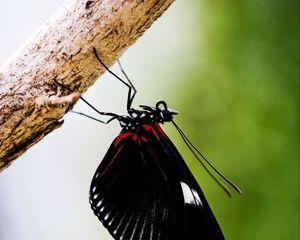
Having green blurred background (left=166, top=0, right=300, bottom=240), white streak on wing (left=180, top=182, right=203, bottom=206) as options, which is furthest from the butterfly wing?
green blurred background (left=166, top=0, right=300, bottom=240)

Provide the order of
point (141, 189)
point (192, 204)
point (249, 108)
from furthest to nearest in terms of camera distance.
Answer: point (249, 108) → point (141, 189) → point (192, 204)

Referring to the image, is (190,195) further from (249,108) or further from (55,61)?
(249,108)

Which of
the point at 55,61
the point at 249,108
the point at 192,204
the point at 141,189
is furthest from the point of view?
the point at 249,108

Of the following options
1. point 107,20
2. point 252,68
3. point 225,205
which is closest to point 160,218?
point 107,20

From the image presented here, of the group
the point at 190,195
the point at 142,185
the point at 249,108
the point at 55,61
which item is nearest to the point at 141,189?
the point at 142,185

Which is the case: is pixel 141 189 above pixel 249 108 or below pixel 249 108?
below

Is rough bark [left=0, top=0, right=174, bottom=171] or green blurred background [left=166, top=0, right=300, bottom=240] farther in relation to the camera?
green blurred background [left=166, top=0, right=300, bottom=240]

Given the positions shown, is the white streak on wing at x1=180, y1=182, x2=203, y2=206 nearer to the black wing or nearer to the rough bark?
the black wing
